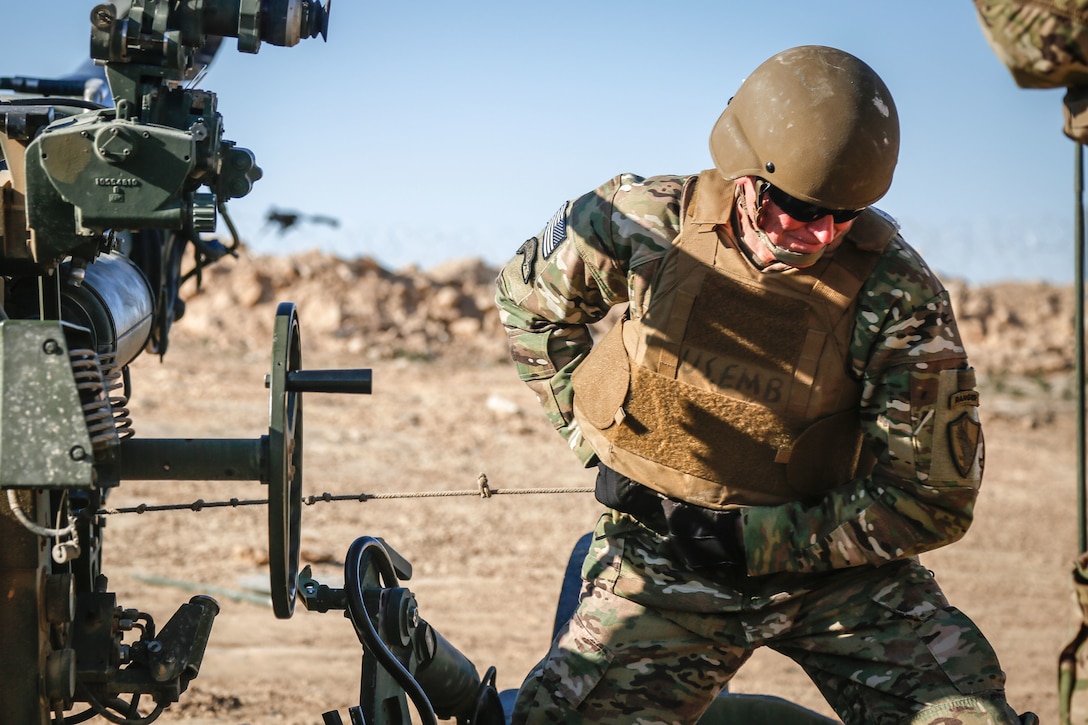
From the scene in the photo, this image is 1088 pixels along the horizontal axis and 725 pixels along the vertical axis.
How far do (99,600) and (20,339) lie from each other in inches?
41.2

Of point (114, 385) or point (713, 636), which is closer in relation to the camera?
point (114, 385)

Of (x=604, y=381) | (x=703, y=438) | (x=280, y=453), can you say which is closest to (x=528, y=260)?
(x=604, y=381)

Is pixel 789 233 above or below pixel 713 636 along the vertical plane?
above

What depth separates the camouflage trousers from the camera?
3047 mm

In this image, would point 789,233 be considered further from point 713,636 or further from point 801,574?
point 713,636

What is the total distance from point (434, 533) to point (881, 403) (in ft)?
18.0

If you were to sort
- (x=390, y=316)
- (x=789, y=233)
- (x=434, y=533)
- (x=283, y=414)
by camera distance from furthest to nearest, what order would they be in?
1. (x=390, y=316)
2. (x=434, y=533)
3. (x=789, y=233)
4. (x=283, y=414)

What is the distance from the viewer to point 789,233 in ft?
9.84

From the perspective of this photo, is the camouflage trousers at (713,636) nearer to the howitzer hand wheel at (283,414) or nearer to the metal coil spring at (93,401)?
the howitzer hand wheel at (283,414)

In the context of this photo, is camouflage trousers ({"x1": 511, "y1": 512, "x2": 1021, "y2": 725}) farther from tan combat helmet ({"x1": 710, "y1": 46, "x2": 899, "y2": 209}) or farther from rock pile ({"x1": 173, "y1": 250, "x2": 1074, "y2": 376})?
rock pile ({"x1": 173, "y1": 250, "x2": 1074, "y2": 376})

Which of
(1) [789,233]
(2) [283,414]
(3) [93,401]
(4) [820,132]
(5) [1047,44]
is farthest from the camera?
(1) [789,233]

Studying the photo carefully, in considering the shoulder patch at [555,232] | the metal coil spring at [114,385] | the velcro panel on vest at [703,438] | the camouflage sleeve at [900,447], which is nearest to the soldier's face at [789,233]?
the camouflage sleeve at [900,447]

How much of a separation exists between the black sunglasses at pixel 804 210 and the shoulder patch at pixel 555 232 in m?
0.61

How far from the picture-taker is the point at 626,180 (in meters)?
3.32
